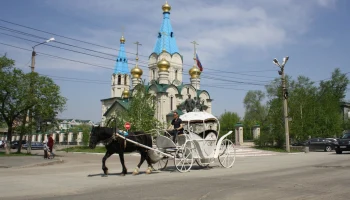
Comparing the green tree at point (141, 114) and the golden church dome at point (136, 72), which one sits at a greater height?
the golden church dome at point (136, 72)

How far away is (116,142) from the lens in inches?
441

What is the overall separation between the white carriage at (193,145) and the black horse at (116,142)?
492 mm

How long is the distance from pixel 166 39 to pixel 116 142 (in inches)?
1965

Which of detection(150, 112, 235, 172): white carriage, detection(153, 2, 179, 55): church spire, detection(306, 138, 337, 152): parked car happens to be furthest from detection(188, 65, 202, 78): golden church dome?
detection(150, 112, 235, 172): white carriage

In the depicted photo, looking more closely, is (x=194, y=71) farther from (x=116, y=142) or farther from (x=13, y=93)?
(x=116, y=142)

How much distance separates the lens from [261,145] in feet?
121

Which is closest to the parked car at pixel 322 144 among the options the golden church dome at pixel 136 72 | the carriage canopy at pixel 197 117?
the carriage canopy at pixel 197 117

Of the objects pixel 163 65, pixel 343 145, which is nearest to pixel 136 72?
pixel 163 65

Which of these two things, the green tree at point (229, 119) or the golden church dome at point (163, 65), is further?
the green tree at point (229, 119)

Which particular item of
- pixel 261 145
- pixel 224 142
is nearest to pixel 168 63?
pixel 261 145

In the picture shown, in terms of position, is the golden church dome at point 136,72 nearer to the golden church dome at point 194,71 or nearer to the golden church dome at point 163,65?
the golden church dome at point 163,65

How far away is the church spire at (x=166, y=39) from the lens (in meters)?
58.8

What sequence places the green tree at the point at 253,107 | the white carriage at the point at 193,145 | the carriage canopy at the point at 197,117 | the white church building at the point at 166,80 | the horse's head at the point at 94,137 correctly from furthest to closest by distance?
the green tree at the point at 253,107 < the white church building at the point at 166,80 < the carriage canopy at the point at 197,117 < the white carriage at the point at 193,145 < the horse's head at the point at 94,137

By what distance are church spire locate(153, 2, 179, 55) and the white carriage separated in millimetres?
45647
